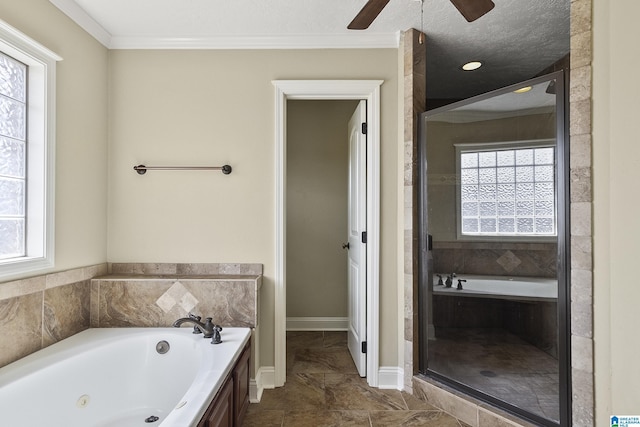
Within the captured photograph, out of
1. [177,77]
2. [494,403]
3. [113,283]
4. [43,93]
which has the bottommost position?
[494,403]

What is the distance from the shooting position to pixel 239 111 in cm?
244

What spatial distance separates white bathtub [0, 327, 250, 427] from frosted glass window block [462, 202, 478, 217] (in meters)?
1.60

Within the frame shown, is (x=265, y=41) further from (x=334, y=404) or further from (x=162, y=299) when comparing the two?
(x=334, y=404)

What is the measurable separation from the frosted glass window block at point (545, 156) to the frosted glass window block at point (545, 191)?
11cm

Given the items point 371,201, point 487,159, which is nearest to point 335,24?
point 371,201

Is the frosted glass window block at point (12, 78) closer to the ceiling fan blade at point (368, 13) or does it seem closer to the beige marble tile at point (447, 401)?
the ceiling fan blade at point (368, 13)

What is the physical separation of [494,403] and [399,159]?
167 cm

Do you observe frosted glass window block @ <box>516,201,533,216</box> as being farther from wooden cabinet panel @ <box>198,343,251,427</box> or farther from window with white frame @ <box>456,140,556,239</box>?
wooden cabinet panel @ <box>198,343,251,427</box>

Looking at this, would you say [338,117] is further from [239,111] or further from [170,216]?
[170,216]

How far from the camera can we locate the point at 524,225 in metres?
1.85

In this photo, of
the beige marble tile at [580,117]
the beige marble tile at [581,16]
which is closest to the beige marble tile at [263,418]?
the beige marble tile at [580,117]

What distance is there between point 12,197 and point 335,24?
2.25 metres

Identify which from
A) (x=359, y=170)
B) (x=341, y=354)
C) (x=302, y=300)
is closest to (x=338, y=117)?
(x=359, y=170)

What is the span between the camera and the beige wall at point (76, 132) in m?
1.93
